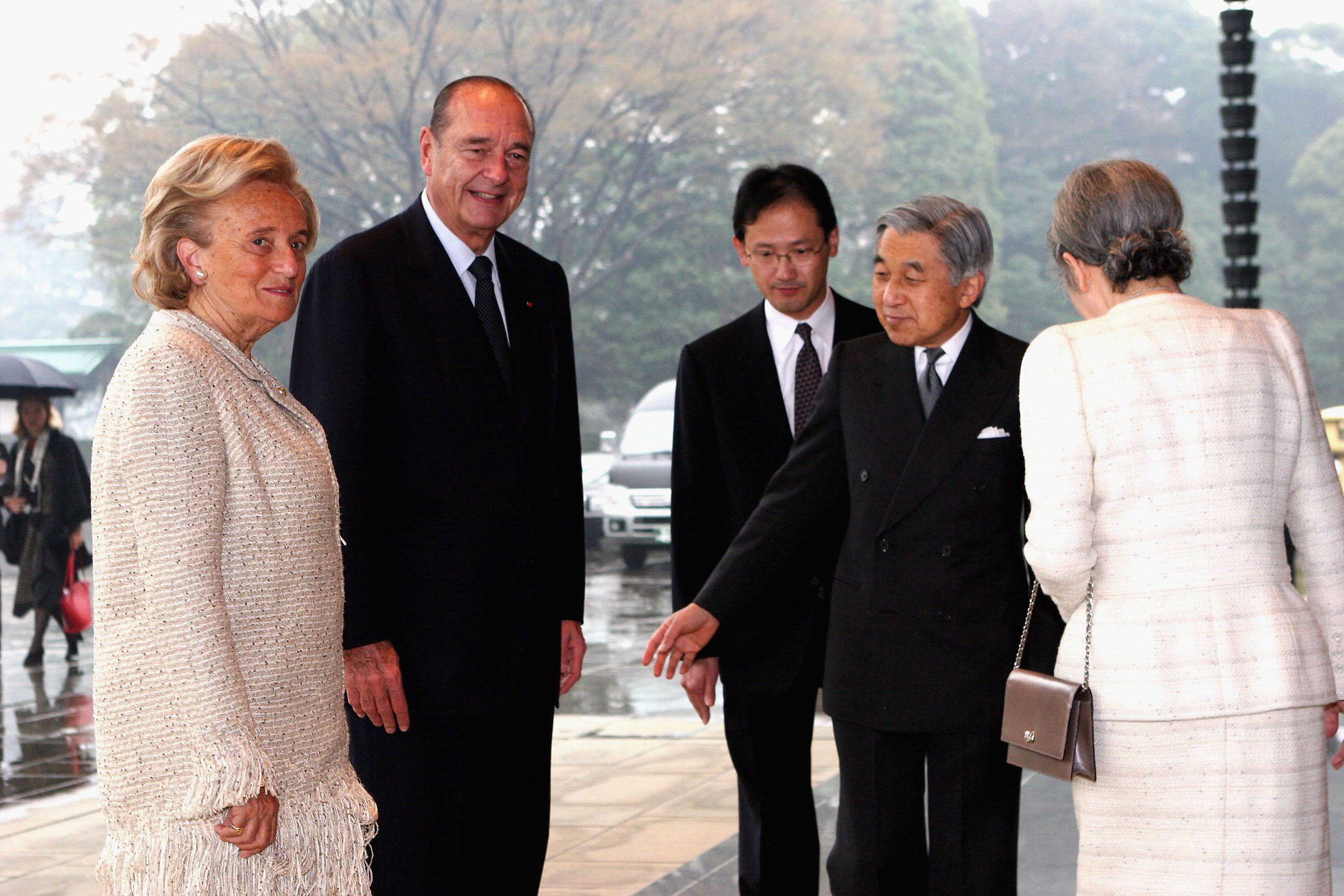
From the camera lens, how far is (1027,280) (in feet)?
104

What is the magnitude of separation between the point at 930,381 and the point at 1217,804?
1.17 metres

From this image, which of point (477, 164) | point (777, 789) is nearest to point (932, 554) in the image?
point (777, 789)

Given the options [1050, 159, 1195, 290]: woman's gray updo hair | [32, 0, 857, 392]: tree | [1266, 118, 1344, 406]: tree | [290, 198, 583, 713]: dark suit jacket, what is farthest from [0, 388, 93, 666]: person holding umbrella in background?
[1266, 118, 1344, 406]: tree

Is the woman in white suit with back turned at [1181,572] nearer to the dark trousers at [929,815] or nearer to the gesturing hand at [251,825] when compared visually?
the dark trousers at [929,815]

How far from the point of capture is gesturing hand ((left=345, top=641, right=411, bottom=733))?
120 inches

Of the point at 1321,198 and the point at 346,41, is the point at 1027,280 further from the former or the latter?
the point at 346,41

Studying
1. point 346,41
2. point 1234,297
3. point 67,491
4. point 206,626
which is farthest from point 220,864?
point 346,41

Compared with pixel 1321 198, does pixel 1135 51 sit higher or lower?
higher

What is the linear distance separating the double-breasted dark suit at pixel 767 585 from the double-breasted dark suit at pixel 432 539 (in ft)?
2.41

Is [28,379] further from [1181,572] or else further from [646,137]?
[646,137]

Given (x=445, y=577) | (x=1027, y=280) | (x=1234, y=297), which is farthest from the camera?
(x=1027, y=280)

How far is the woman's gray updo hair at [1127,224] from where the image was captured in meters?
2.68

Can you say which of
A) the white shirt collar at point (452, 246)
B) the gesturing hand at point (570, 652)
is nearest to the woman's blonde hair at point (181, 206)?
the white shirt collar at point (452, 246)

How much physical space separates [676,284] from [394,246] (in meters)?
25.1
